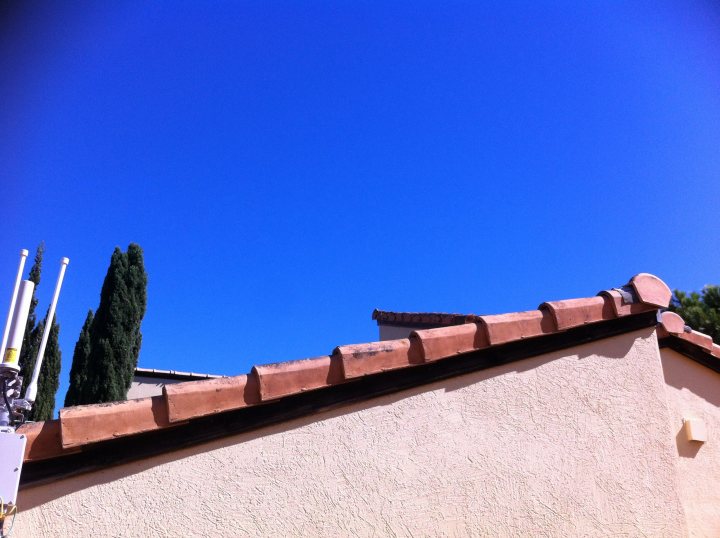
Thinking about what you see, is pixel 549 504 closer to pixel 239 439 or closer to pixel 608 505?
pixel 608 505

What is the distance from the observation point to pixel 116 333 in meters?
15.2

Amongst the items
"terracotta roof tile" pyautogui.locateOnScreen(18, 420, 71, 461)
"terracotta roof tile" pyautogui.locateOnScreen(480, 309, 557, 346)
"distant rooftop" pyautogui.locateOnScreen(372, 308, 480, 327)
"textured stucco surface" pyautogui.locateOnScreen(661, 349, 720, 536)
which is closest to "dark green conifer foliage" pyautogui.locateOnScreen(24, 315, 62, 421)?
"distant rooftop" pyautogui.locateOnScreen(372, 308, 480, 327)

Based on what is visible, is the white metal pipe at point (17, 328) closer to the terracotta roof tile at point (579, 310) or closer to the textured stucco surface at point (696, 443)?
the terracotta roof tile at point (579, 310)

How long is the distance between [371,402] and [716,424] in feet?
11.0

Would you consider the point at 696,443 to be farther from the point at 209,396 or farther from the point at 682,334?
the point at 209,396

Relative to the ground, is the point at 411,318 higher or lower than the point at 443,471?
higher

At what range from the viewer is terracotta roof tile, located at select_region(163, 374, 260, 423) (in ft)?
8.51

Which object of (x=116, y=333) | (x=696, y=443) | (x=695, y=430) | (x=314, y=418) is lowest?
(x=696, y=443)

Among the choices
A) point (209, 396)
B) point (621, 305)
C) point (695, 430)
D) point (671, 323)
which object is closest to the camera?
point (209, 396)

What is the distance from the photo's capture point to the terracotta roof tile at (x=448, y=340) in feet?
10.5

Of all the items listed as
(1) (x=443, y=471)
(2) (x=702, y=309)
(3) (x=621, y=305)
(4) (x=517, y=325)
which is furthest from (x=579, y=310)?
(2) (x=702, y=309)

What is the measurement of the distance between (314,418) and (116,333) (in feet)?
46.2

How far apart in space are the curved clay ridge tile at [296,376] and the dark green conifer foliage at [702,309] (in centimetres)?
1245

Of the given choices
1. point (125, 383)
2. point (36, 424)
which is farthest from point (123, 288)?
point (36, 424)
